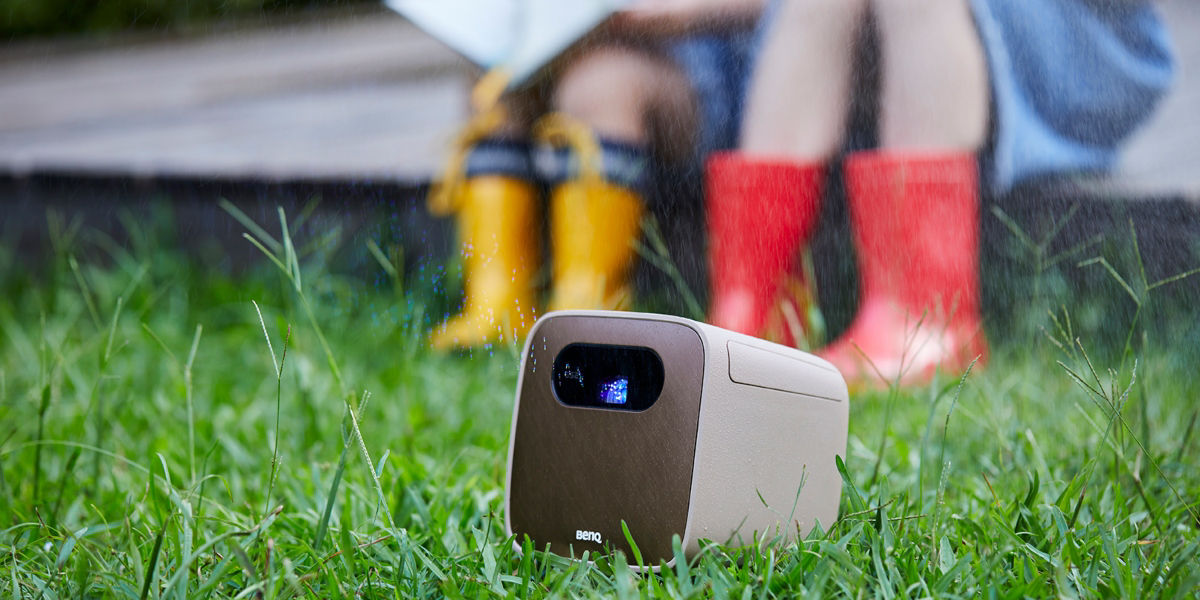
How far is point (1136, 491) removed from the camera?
87cm

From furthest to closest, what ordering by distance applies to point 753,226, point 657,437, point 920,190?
point 753,226
point 920,190
point 657,437

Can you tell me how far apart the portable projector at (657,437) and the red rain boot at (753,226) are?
830 millimetres

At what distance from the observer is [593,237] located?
1.64 metres

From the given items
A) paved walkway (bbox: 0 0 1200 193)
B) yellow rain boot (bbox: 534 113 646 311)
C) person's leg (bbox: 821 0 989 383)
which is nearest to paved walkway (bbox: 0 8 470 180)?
paved walkway (bbox: 0 0 1200 193)

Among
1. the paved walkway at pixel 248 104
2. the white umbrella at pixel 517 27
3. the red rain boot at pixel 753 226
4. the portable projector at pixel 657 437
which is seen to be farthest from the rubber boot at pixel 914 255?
the paved walkway at pixel 248 104

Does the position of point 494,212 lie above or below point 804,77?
below

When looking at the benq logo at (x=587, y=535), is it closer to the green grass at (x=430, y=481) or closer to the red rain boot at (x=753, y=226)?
the green grass at (x=430, y=481)

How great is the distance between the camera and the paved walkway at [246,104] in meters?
2.41

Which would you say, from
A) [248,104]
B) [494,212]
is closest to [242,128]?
[248,104]

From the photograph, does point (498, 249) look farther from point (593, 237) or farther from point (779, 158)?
point (779, 158)

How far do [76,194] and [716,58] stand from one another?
2.02 m

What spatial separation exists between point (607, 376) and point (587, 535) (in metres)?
0.12

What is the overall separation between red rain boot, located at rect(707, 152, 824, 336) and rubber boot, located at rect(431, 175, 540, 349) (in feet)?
1.23

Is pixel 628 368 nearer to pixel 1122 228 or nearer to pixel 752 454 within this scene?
pixel 752 454
